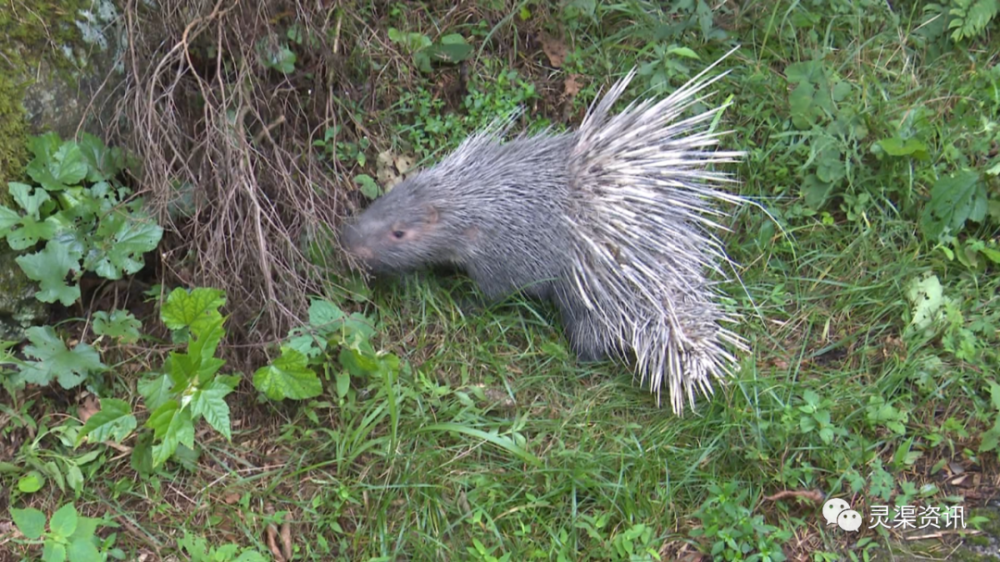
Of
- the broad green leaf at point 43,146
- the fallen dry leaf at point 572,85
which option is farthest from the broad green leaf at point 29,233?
the fallen dry leaf at point 572,85

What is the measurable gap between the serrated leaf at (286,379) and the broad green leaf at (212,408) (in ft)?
0.60

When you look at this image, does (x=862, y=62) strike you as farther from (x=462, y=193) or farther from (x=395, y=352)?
(x=395, y=352)

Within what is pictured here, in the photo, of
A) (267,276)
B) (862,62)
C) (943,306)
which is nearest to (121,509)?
(267,276)

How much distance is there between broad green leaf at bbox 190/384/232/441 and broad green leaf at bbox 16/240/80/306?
0.72 m

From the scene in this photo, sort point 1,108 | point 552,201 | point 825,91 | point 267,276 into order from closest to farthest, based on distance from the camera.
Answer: point 1,108, point 267,276, point 552,201, point 825,91

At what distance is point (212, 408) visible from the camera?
3104 mm

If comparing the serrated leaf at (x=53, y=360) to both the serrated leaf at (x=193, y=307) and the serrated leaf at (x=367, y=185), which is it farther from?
the serrated leaf at (x=367, y=185)

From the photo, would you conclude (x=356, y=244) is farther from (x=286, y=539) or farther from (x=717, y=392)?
(x=717, y=392)

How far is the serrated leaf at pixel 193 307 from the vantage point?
10.5 feet

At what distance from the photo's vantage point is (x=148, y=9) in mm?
3463

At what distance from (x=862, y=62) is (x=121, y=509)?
4330mm

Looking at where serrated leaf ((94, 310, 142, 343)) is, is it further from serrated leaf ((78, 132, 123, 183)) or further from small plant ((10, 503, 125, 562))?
small plant ((10, 503, 125, 562))

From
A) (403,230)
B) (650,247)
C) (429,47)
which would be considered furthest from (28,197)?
(650,247)

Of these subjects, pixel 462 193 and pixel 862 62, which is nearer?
pixel 462 193
